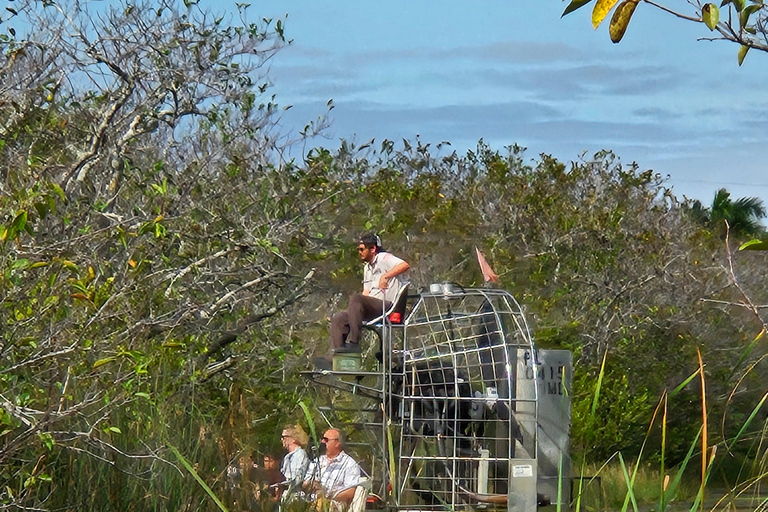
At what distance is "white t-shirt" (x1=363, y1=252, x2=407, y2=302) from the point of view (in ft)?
32.1

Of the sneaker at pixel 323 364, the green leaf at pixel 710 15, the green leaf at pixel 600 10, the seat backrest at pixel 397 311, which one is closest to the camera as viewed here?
the green leaf at pixel 600 10

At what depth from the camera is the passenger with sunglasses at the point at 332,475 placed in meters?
6.04

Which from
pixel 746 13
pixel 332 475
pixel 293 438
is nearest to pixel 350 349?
pixel 293 438

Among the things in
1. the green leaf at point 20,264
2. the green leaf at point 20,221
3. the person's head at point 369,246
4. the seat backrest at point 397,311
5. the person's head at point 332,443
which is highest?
the person's head at point 369,246

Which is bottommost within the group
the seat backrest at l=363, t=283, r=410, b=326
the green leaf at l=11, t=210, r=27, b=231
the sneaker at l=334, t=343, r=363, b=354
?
the sneaker at l=334, t=343, r=363, b=354

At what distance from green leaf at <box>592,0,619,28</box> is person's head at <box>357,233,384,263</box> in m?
6.65

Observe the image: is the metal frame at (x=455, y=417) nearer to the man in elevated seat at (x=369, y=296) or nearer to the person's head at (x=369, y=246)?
the man in elevated seat at (x=369, y=296)

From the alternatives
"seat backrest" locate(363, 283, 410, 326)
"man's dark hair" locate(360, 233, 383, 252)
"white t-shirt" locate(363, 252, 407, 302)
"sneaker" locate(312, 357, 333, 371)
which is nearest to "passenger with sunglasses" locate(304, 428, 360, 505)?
"sneaker" locate(312, 357, 333, 371)

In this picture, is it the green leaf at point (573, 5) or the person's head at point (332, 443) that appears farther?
the person's head at point (332, 443)

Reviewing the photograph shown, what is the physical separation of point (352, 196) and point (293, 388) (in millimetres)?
5009

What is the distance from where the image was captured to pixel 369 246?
9.98m

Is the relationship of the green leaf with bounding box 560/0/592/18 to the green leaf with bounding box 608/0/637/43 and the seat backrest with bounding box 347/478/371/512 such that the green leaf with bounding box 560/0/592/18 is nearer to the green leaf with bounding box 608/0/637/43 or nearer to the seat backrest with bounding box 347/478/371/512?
the green leaf with bounding box 608/0/637/43

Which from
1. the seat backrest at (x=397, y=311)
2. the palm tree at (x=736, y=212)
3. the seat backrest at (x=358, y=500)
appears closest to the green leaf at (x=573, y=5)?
the seat backrest at (x=358, y=500)

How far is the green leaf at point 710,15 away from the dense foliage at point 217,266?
2.60 feet
